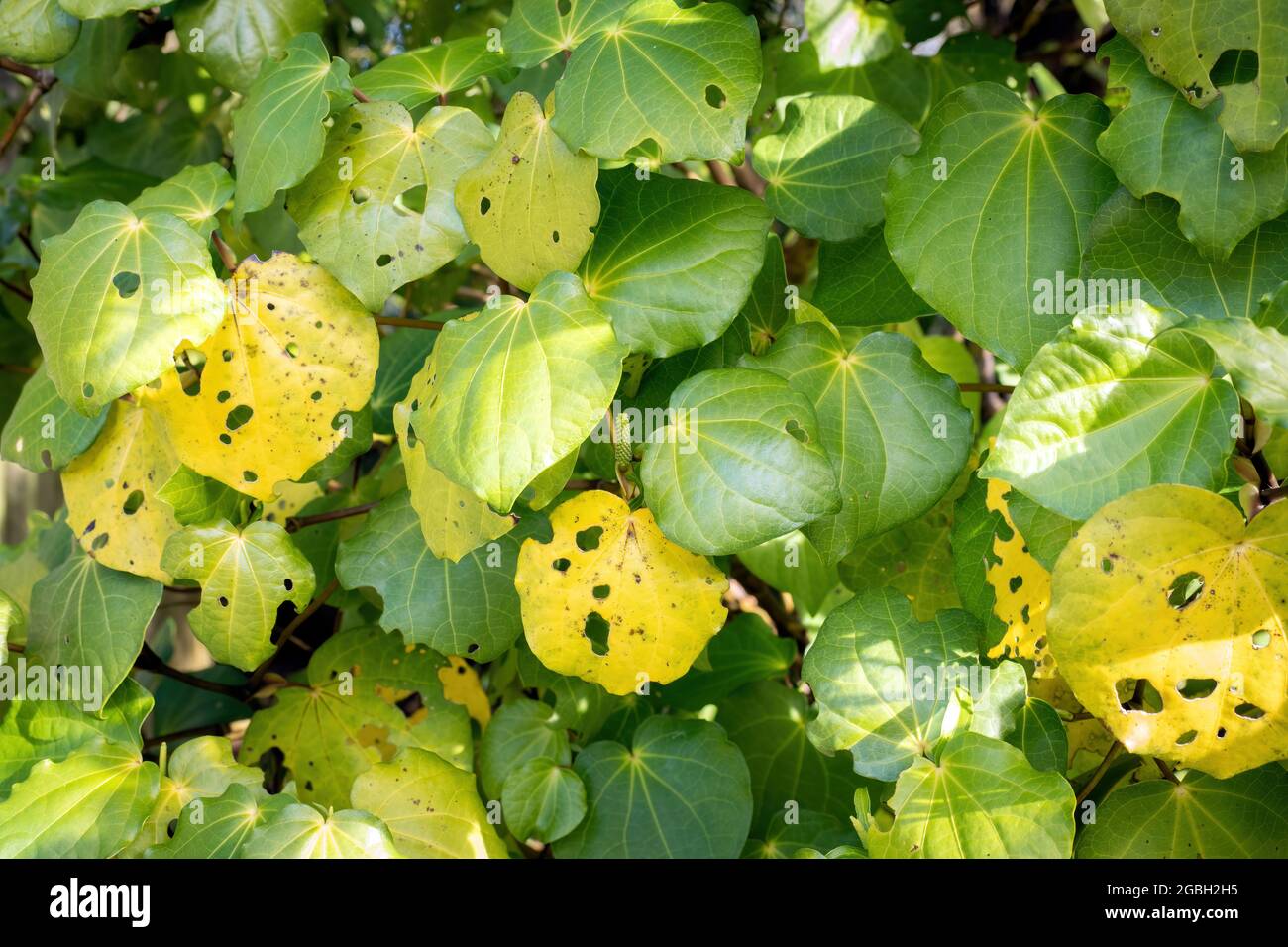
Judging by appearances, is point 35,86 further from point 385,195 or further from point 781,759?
point 781,759

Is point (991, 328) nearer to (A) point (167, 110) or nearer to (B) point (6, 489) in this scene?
(A) point (167, 110)

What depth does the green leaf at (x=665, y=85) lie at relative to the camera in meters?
1.13

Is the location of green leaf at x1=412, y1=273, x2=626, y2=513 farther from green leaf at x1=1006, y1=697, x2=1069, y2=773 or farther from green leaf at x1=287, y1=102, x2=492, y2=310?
green leaf at x1=1006, y1=697, x2=1069, y2=773

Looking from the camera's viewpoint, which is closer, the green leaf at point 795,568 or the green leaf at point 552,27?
the green leaf at point 552,27

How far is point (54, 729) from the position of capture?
1385 millimetres

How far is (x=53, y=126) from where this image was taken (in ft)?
6.59

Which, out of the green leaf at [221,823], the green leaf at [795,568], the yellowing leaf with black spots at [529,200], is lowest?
the green leaf at [221,823]

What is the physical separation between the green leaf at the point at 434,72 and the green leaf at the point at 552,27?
3 cm

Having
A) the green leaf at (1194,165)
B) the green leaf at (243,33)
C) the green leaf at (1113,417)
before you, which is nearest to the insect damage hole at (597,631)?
the green leaf at (1113,417)

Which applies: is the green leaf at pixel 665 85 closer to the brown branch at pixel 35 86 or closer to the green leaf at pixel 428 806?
the green leaf at pixel 428 806

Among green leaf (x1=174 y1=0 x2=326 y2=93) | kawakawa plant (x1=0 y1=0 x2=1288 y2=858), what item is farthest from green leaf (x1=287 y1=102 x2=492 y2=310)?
green leaf (x1=174 y1=0 x2=326 y2=93)

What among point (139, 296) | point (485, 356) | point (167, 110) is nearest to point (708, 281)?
point (485, 356)

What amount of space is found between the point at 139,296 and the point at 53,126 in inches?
41.5

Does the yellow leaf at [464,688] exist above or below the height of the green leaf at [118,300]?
below
